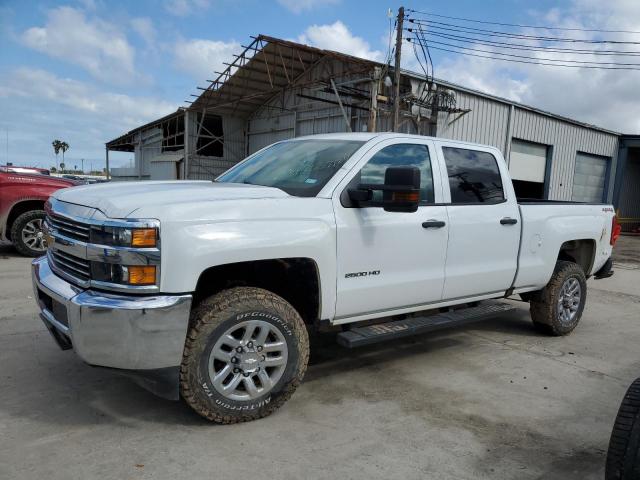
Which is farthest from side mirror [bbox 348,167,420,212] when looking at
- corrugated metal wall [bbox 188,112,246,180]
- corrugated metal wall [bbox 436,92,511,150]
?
corrugated metal wall [bbox 188,112,246,180]

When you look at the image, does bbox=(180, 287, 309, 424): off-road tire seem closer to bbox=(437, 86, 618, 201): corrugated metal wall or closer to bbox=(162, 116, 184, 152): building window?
bbox=(437, 86, 618, 201): corrugated metal wall

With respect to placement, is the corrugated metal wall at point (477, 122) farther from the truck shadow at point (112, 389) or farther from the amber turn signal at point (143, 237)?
the amber turn signal at point (143, 237)

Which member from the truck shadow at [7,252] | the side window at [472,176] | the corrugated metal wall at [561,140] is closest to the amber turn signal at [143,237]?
the side window at [472,176]

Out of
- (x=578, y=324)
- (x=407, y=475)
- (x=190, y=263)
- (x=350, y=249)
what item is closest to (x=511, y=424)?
(x=407, y=475)

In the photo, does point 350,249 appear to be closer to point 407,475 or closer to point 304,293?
point 304,293

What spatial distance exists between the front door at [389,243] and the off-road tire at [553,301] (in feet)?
6.15

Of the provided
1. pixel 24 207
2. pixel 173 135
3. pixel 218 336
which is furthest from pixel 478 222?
pixel 173 135

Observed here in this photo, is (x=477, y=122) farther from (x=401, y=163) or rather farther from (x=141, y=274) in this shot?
(x=141, y=274)

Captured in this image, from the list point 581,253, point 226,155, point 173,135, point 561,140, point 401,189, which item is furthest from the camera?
point 173,135

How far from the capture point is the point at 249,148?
25203 mm

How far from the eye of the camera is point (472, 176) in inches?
181

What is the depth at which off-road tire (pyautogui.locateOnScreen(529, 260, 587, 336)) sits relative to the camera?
5438 mm

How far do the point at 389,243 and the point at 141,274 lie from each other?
1.82 metres

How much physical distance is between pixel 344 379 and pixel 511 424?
1.29 m
